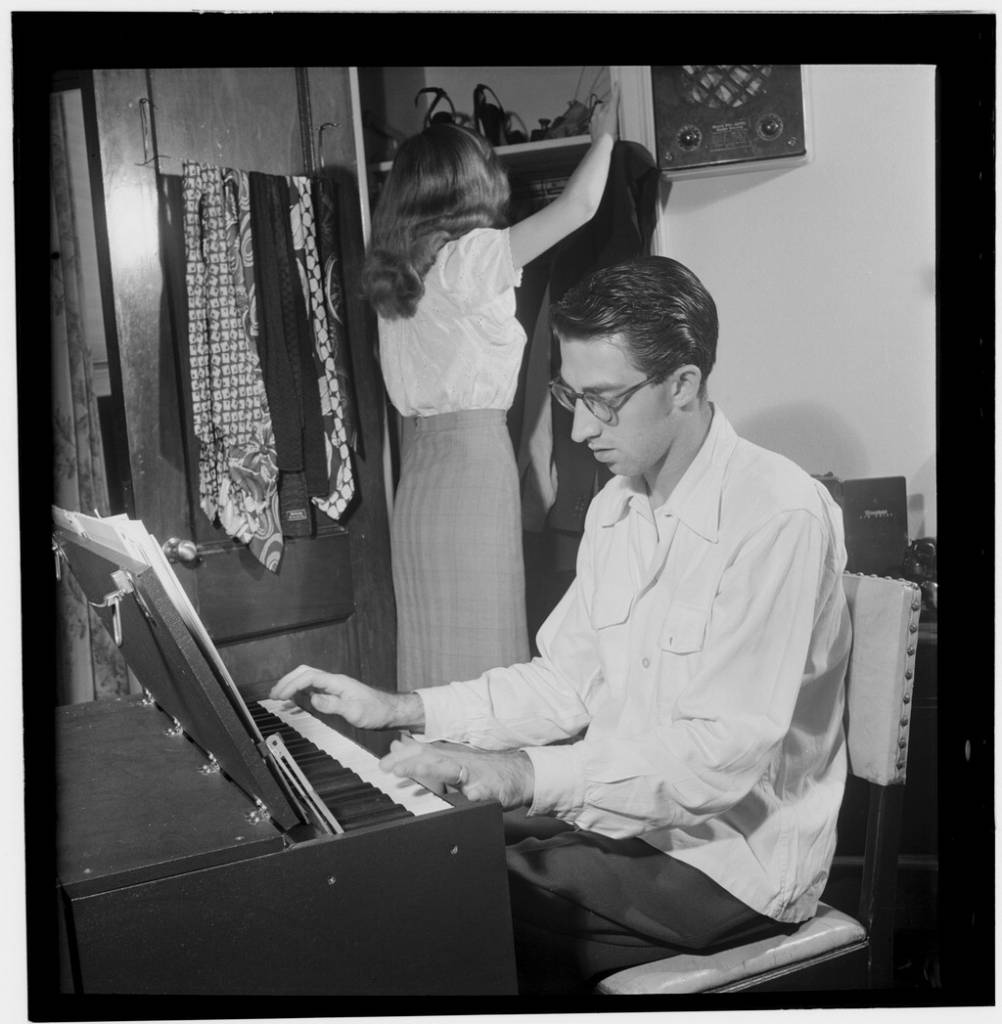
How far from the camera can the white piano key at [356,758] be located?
64.1 inches

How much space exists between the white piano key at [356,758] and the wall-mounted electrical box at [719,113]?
3.81 ft

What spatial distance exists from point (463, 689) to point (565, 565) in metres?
0.30

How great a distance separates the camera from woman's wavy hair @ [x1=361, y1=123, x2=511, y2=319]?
2.04m

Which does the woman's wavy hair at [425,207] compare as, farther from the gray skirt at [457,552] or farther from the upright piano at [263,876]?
the upright piano at [263,876]

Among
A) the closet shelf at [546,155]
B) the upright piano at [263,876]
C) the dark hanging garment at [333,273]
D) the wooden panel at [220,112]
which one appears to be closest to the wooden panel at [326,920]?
the upright piano at [263,876]

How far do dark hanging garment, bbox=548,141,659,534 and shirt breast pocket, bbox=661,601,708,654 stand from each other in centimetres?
24

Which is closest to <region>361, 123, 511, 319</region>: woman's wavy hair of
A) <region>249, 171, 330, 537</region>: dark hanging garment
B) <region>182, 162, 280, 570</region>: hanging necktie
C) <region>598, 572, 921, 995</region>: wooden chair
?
<region>249, 171, 330, 537</region>: dark hanging garment

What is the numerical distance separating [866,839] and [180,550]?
1345mm

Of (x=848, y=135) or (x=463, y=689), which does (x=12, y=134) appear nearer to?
(x=463, y=689)

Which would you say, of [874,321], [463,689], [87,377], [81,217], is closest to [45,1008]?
[463,689]

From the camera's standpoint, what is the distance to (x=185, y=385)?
2131 millimetres

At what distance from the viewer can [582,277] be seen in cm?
199

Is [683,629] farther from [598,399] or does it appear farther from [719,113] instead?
[719,113]

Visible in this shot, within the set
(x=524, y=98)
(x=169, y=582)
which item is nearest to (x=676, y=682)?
(x=169, y=582)
